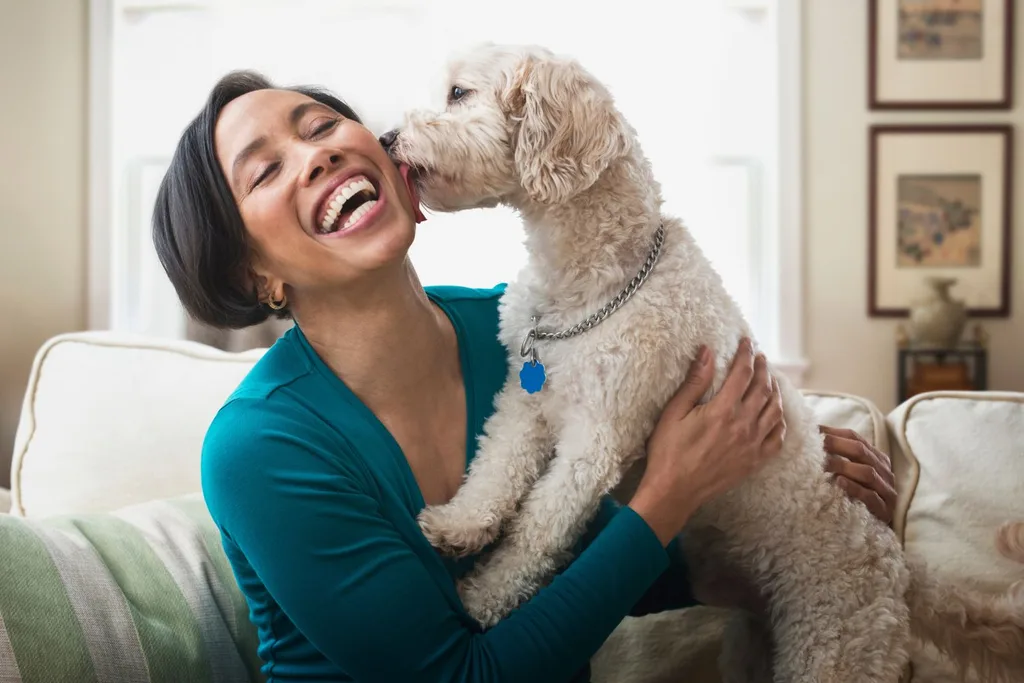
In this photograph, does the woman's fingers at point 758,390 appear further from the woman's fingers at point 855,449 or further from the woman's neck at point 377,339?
the woman's neck at point 377,339

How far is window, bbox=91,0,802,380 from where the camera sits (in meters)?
4.19

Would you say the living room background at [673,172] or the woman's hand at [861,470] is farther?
the living room background at [673,172]

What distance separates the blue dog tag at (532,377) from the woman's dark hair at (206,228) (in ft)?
1.30

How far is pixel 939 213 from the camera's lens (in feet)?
13.8

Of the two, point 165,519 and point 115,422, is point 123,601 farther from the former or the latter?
point 115,422

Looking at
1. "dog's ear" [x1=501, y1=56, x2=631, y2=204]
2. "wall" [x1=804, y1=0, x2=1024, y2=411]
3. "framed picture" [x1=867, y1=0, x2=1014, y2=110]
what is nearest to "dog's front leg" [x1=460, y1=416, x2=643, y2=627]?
"dog's ear" [x1=501, y1=56, x2=631, y2=204]

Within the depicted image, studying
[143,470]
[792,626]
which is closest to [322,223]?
[143,470]

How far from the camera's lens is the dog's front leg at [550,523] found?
1258 mm

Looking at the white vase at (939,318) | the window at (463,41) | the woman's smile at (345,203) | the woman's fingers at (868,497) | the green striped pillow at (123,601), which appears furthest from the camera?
the window at (463,41)

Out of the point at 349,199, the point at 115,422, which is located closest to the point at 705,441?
the point at 349,199

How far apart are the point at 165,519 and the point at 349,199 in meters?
0.65

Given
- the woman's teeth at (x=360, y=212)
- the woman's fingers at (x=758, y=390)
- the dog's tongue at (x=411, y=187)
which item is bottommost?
the woman's fingers at (x=758, y=390)

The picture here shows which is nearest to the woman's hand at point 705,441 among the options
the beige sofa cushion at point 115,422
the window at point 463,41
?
the beige sofa cushion at point 115,422

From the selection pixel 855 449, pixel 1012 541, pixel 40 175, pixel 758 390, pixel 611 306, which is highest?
pixel 40 175
